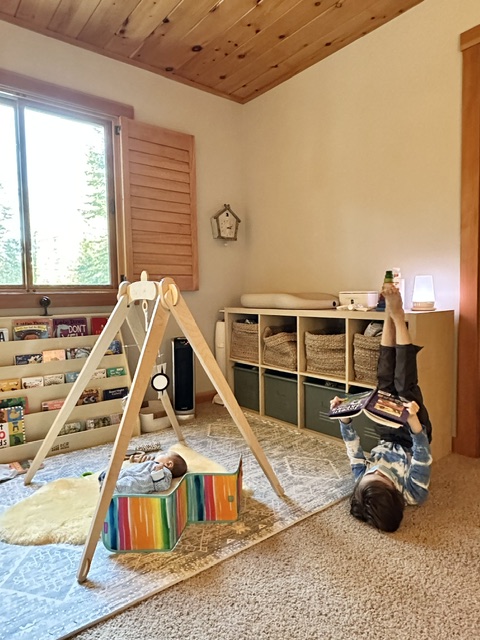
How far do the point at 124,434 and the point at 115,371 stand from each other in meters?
1.42

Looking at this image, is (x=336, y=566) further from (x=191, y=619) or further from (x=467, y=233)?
(x=467, y=233)

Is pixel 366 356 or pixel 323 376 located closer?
pixel 366 356

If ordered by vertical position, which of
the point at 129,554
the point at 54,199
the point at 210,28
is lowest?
the point at 129,554

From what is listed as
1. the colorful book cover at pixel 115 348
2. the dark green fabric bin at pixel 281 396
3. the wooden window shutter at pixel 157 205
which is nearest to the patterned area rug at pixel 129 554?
the dark green fabric bin at pixel 281 396

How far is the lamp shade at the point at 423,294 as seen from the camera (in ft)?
7.64

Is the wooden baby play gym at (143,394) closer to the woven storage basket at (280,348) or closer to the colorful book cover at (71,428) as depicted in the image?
the colorful book cover at (71,428)

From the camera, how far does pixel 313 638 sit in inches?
43.3

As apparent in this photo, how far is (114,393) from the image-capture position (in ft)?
9.06

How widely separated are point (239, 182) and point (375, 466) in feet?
8.79

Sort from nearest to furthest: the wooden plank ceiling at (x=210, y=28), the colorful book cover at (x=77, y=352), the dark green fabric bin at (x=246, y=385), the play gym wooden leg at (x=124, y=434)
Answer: the play gym wooden leg at (x=124, y=434) < the wooden plank ceiling at (x=210, y=28) < the colorful book cover at (x=77, y=352) < the dark green fabric bin at (x=246, y=385)

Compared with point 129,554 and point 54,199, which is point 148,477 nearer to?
point 129,554

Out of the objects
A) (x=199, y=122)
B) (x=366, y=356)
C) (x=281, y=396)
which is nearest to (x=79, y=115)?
(x=199, y=122)

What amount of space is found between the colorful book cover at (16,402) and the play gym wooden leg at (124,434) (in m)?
1.28

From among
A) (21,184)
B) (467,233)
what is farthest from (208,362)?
(21,184)
